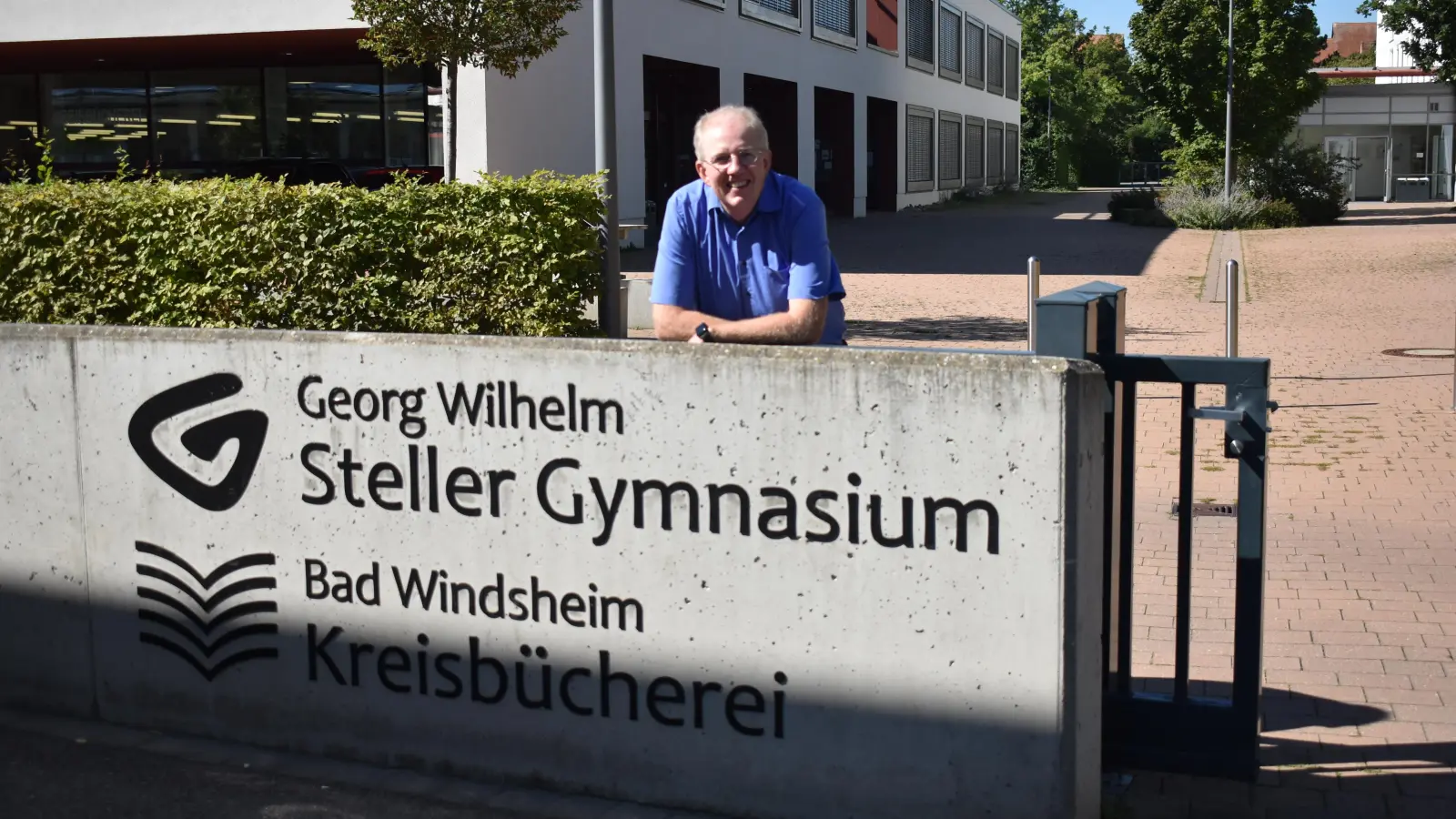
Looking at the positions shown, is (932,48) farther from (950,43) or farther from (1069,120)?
(1069,120)

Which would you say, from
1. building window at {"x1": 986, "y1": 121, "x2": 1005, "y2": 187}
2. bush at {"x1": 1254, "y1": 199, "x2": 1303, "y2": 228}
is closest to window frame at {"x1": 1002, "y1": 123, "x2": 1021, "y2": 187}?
building window at {"x1": 986, "y1": 121, "x2": 1005, "y2": 187}

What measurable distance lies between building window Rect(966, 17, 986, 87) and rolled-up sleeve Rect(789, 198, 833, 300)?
53.4 meters

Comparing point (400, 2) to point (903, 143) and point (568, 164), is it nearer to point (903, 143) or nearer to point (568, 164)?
point (568, 164)

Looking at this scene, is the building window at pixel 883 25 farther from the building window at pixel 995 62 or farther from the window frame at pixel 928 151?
the building window at pixel 995 62

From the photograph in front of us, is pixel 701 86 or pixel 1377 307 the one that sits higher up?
pixel 701 86

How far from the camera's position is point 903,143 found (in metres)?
45.9

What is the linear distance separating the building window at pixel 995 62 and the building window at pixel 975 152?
2.24 m

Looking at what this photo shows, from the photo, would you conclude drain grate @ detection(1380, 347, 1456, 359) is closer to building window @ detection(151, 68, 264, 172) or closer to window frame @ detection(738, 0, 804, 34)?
window frame @ detection(738, 0, 804, 34)

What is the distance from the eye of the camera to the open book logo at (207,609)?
448cm

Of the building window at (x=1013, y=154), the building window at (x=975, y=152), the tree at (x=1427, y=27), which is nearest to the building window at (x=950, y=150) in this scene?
the building window at (x=975, y=152)

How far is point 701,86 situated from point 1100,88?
2118 inches

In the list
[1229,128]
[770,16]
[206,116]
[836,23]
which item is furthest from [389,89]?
[1229,128]

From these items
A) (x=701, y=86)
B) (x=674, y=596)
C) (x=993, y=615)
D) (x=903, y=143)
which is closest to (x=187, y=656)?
(x=674, y=596)

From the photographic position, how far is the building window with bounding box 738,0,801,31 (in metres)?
31.8
